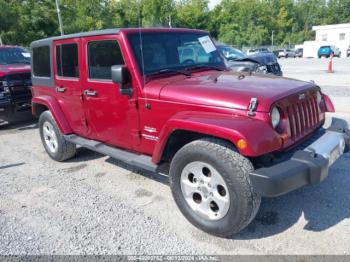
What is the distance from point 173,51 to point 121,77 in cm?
84

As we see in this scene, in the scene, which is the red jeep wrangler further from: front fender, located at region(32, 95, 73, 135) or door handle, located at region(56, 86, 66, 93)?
front fender, located at region(32, 95, 73, 135)

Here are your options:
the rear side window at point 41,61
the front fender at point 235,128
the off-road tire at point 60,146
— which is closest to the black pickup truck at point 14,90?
the rear side window at point 41,61

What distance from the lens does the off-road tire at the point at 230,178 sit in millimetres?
2766

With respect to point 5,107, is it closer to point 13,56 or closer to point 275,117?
point 13,56

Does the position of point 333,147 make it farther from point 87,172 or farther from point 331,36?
point 331,36

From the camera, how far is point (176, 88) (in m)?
3.37

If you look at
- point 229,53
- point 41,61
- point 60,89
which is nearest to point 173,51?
point 60,89

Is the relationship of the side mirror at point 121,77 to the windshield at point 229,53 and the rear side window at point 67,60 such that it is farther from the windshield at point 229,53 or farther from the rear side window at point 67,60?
the windshield at point 229,53

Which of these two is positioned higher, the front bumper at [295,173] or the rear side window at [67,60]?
the rear side window at [67,60]

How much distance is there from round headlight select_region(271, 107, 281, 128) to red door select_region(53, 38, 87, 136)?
2.63 meters

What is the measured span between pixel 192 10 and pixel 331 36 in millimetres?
24353

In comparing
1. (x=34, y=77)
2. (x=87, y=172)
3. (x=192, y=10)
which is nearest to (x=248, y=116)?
(x=87, y=172)

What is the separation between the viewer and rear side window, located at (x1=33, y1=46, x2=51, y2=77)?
5113 mm

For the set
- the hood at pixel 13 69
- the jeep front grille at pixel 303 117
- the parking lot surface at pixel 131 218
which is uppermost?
the hood at pixel 13 69
